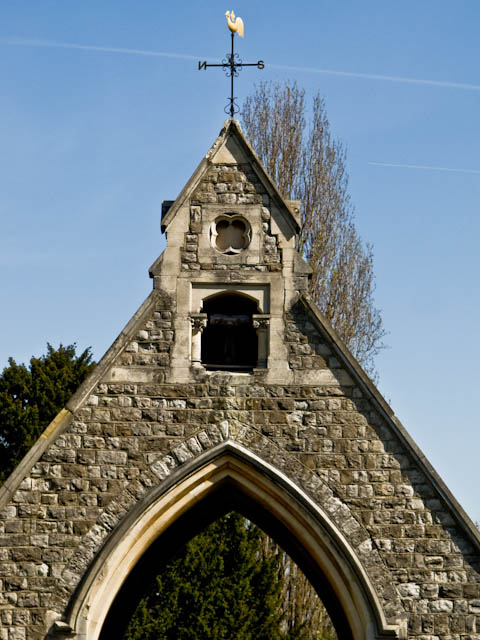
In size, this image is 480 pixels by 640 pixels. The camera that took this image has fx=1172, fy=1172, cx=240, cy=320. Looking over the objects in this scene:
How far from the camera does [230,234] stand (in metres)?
11.5

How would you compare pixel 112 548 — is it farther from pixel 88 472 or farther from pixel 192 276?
pixel 192 276

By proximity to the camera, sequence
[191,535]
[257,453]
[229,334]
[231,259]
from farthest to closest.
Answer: [191,535] → [229,334] → [231,259] → [257,453]

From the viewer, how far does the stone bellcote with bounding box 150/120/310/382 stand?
11156 millimetres

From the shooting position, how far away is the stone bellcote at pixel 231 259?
11.2 meters

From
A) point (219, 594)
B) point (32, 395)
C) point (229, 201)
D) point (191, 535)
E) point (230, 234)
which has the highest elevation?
point (32, 395)

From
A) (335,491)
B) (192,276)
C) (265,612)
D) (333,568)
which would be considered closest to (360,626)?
(333,568)

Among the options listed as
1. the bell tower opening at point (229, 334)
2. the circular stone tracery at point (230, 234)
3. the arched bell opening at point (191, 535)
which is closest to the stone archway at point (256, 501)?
the arched bell opening at point (191, 535)

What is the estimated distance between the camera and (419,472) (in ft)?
35.2

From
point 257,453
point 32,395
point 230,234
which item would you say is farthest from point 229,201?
point 32,395

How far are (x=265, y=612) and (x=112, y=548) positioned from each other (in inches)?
400

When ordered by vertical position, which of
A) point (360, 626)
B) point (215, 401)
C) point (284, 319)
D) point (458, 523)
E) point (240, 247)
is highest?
point (240, 247)

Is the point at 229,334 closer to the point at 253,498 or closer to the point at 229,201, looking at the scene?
the point at 229,201

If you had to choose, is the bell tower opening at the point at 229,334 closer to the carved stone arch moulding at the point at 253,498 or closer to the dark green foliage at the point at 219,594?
the carved stone arch moulding at the point at 253,498

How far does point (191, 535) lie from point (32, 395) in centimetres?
834
